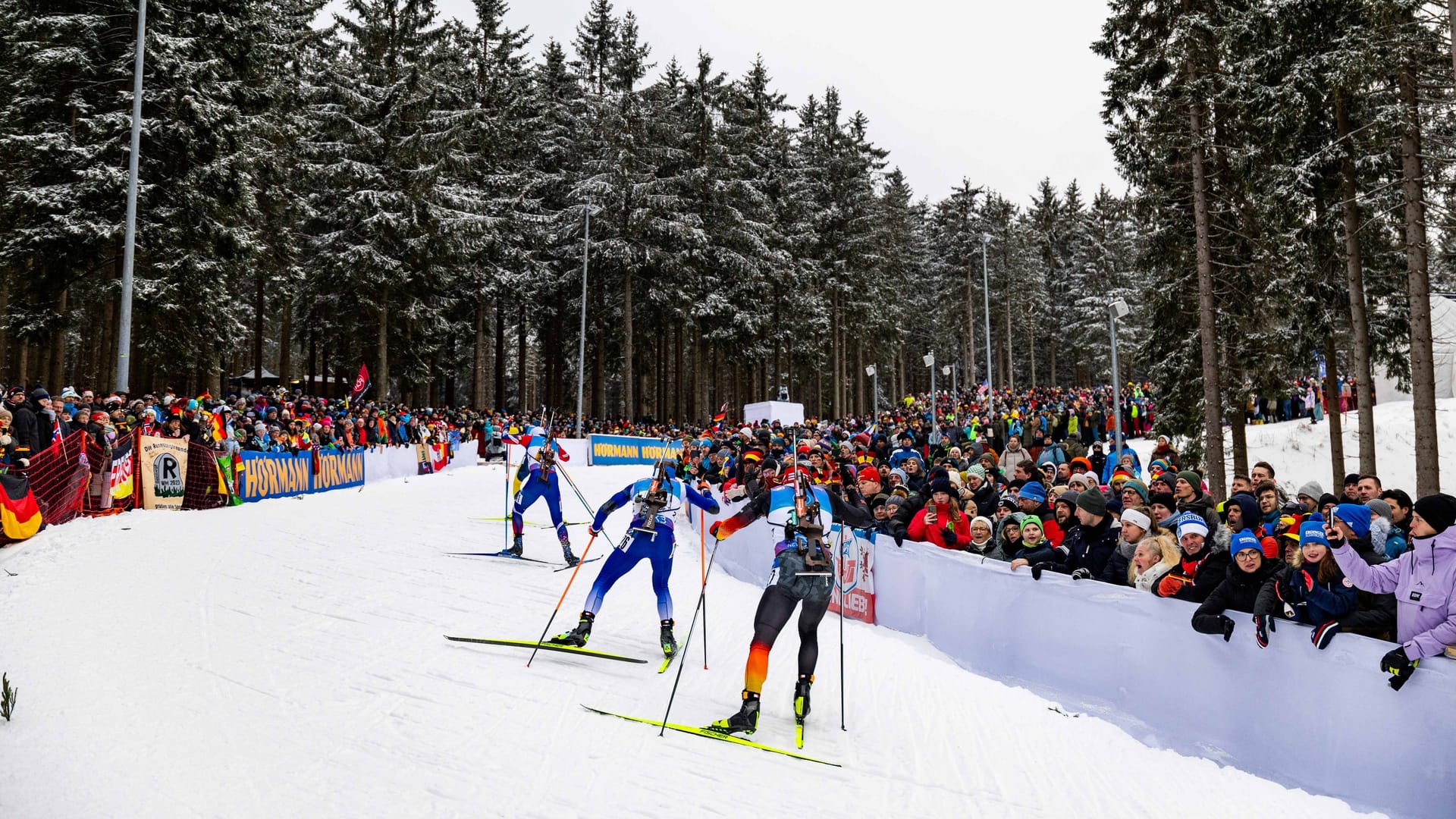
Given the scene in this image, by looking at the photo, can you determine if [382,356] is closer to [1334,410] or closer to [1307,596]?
[1334,410]

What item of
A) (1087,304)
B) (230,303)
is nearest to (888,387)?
(1087,304)

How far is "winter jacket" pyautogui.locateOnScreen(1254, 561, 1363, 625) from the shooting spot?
5125 mm

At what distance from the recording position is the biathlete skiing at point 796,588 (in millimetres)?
6199

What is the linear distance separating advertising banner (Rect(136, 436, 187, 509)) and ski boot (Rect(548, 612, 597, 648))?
34.6 feet

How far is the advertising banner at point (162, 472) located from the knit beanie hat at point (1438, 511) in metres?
16.6

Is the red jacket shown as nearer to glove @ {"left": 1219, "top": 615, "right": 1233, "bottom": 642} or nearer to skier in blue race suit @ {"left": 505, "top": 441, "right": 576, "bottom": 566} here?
glove @ {"left": 1219, "top": 615, "right": 1233, "bottom": 642}

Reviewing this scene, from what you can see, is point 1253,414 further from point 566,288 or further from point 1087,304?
point 566,288

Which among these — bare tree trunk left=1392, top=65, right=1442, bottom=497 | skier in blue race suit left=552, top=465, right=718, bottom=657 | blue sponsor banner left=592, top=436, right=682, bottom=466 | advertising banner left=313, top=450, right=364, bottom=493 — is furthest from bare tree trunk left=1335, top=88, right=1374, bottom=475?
blue sponsor banner left=592, top=436, right=682, bottom=466

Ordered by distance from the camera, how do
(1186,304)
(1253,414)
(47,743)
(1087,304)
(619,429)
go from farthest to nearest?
(1087,304) < (619,429) < (1253,414) < (1186,304) < (47,743)

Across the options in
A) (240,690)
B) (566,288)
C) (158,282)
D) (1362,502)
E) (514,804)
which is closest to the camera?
(514,804)

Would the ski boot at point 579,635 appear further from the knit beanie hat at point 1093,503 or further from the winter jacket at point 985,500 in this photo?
the winter jacket at point 985,500

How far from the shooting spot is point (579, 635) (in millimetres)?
7809

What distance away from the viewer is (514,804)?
4.68 meters

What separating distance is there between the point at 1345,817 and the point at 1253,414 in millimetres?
26930
